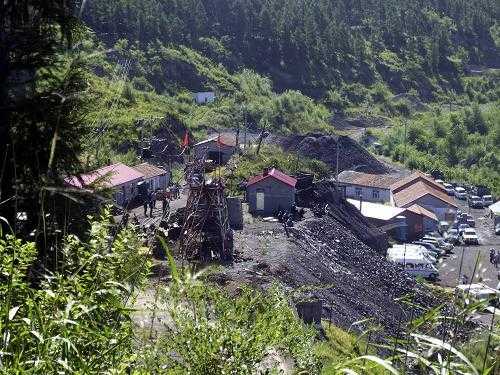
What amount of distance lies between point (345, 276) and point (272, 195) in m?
3.95

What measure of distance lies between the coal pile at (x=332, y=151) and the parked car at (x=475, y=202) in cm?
345

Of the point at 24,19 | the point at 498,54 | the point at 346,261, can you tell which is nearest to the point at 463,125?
the point at 498,54

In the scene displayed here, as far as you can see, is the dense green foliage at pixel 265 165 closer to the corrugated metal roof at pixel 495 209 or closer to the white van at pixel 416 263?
the white van at pixel 416 263

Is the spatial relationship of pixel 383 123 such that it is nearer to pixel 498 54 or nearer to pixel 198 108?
pixel 198 108

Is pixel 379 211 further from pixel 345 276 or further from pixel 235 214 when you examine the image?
pixel 345 276

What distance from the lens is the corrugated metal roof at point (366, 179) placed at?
2694 centimetres

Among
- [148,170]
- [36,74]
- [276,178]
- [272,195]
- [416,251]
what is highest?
[36,74]

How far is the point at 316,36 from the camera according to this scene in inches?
2093

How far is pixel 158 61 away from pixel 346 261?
2475 cm

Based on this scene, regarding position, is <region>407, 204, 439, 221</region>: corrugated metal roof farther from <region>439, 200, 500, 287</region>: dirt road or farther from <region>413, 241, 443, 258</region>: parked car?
<region>413, 241, 443, 258</region>: parked car

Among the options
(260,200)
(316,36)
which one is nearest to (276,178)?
(260,200)

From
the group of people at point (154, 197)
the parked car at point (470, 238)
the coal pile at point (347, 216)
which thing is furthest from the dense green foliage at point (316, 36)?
the group of people at point (154, 197)

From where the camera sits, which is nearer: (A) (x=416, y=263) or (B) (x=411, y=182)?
(A) (x=416, y=263)

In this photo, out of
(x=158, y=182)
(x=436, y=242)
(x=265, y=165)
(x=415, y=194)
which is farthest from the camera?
(x=415, y=194)
